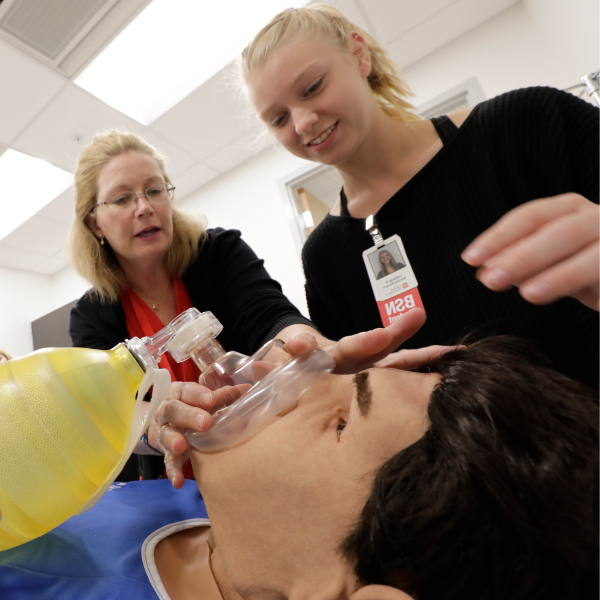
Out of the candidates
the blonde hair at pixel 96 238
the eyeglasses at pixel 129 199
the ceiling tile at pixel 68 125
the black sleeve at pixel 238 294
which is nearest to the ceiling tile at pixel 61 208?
the ceiling tile at pixel 68 125

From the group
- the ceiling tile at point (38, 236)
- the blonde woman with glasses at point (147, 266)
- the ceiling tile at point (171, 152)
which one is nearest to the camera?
the blonde woman with glasses at point (147, 266)

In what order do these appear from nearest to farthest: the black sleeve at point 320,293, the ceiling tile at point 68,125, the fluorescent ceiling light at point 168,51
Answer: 1. the black sleeve at point 320,293
2. the fluorescent ceiling light at point 168,51
3. the ceiling tile at point 68,125

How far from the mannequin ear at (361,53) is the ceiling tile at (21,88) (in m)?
1.97

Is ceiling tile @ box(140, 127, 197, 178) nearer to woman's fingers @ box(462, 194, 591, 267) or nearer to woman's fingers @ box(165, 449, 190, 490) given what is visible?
woman's fingers @ box(165, 449, 190, 490)

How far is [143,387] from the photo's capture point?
0.54 metres

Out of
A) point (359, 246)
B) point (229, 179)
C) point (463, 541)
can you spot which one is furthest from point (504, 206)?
point (229, 179)

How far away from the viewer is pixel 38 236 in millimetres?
3951

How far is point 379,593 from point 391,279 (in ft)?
2.75

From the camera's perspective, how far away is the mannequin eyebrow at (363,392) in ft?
1.68

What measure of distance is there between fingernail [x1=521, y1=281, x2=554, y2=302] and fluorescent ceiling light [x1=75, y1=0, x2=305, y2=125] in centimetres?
233

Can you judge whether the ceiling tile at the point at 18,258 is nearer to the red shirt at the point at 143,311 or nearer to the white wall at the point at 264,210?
the white wall at the point at 264,210

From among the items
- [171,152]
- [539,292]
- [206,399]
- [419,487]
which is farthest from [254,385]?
[171,152]

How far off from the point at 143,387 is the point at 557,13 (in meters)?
2.65

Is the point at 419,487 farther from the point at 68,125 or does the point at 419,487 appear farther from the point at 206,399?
the point at 68,125
